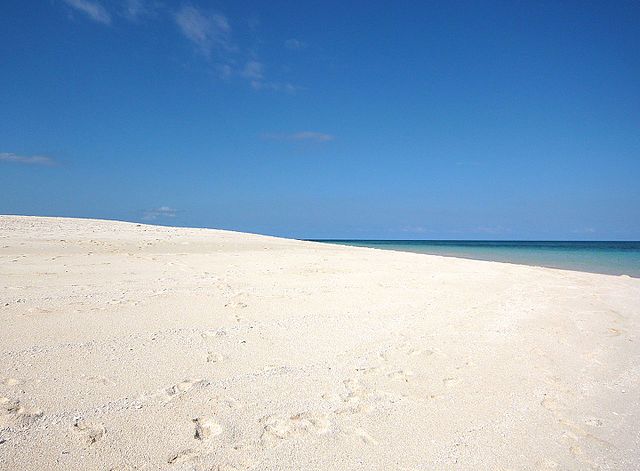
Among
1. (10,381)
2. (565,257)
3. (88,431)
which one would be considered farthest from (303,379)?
(565,257)

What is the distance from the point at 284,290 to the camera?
6.95m

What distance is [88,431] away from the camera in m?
2.50

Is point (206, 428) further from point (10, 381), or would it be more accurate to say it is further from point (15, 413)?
point (10, 381)

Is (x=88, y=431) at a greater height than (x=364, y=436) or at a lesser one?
greater

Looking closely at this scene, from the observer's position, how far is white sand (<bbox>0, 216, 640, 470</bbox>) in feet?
8.14

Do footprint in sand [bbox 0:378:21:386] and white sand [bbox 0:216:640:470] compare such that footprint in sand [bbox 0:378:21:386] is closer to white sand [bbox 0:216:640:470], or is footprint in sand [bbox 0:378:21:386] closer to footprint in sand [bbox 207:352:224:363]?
white sand [bbox 0:216:640:470]

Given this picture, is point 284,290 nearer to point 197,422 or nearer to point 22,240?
point 197,422

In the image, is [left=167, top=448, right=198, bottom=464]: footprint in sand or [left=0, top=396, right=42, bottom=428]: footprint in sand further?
[left=0, top=396, right=42, bottom=428]: footprint in sand

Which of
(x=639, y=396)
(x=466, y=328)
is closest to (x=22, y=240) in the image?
(x=466, y=328)

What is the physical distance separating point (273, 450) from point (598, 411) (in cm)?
277

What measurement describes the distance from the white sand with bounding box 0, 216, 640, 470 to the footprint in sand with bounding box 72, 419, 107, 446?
0.01m

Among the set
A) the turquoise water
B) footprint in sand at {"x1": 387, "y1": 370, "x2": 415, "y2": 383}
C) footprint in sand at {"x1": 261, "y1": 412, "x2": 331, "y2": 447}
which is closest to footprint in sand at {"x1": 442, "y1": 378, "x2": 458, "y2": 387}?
footprint in sand at {"x1": 387, "y1": 370, "x2": 415, "y2": 383}

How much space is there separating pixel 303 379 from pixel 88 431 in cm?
169

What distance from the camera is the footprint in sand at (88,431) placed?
2420 millimetres
